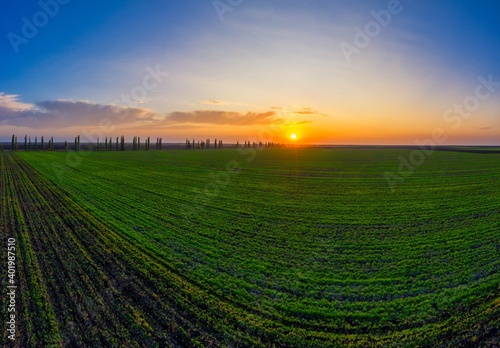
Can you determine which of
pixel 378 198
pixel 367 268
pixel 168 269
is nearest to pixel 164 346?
pixel 168 269

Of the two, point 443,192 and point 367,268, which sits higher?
point 443,192

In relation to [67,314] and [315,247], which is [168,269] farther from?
[315,247]

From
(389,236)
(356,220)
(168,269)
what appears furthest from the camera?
(356,220)

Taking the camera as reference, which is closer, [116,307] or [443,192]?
[116,307]

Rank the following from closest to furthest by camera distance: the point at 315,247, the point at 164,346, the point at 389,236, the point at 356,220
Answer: the point at 164,346 → the point at 315,247 → the point at 389,236 → the point at 356,220

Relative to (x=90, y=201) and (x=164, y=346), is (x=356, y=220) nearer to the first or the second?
(x=164, y=346)

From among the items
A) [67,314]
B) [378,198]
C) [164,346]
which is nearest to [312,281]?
[164,346]
